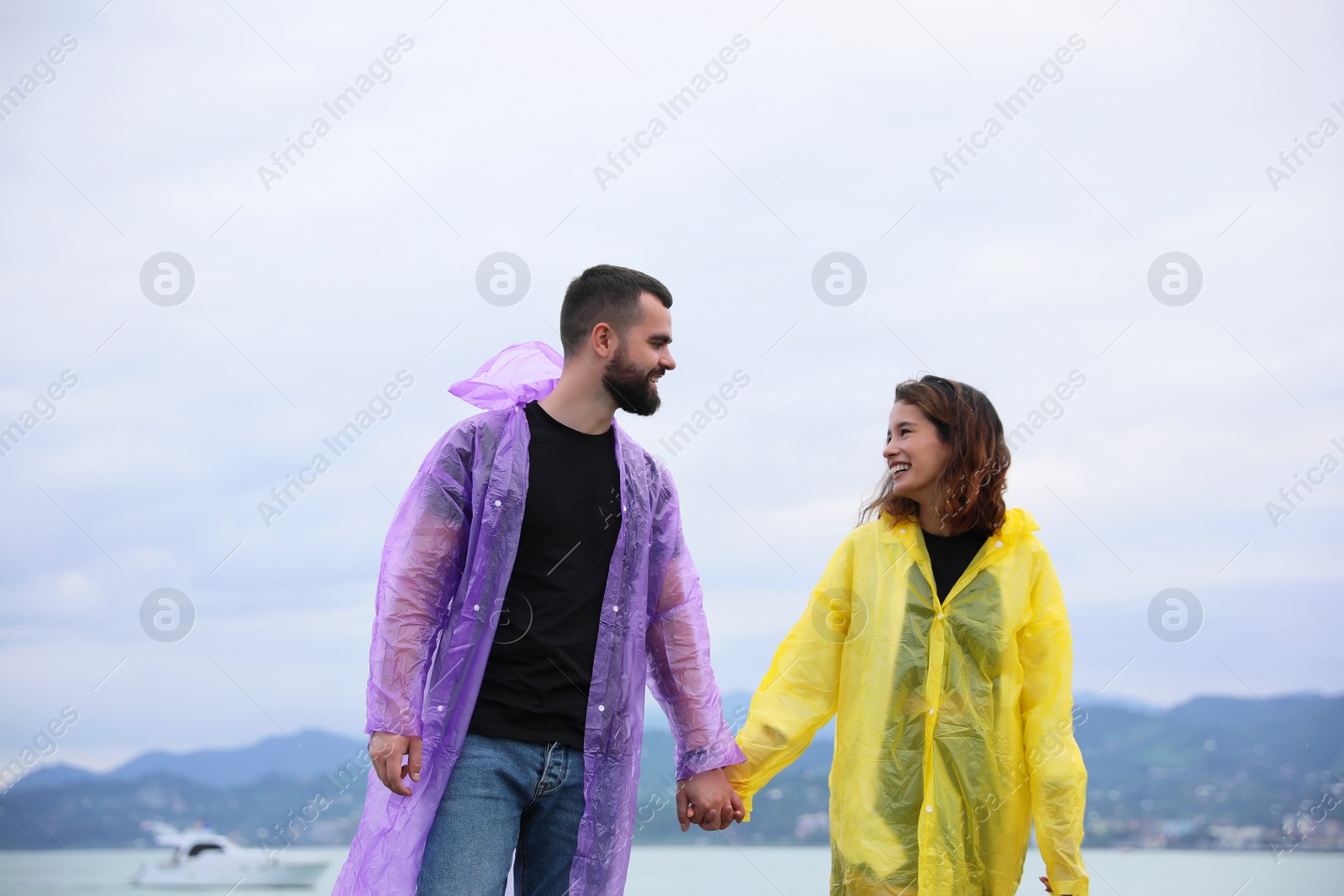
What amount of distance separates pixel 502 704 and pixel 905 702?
3.02 feet

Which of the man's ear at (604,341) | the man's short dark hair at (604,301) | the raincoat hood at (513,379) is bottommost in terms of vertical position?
the raincoat hood at (513,379)

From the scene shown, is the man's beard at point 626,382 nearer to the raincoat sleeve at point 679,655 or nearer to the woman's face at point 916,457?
the raincoat sleeve at point 679,655

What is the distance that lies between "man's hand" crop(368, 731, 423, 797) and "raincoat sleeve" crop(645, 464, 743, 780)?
646 millimetres

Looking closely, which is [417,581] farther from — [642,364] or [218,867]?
[218,867]

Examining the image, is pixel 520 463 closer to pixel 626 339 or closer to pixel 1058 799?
pixel 626 339

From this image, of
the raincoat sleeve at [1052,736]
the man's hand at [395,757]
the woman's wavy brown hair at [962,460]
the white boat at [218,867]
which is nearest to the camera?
the man's hand at [395,757]

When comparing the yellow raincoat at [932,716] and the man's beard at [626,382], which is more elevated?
the man's beard at [626,382]

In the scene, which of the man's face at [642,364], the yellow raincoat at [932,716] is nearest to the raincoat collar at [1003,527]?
the yellow raincoat at [932,716]

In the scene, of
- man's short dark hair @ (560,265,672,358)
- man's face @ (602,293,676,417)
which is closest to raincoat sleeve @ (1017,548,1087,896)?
man's face @ (602,293,676,417)

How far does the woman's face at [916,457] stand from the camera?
2.94 meters

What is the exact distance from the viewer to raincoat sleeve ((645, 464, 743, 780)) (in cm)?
286

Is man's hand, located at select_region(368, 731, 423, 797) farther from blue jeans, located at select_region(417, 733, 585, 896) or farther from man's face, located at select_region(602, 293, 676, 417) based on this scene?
man's face, located at select_region(602, 293, 676, 417)

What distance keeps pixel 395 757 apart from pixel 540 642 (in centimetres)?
37

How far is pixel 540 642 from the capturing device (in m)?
2.56
